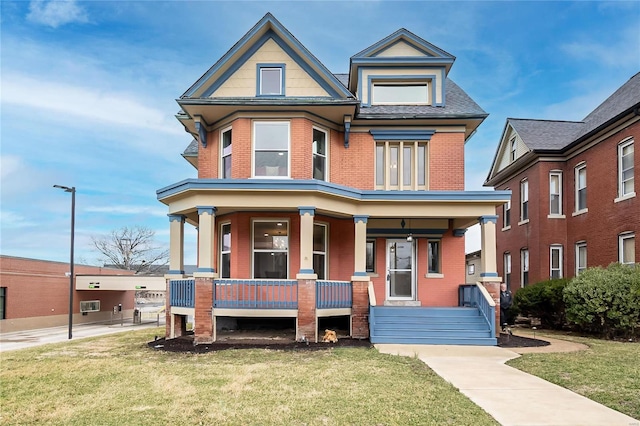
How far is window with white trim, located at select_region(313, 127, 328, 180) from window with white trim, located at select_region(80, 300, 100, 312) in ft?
91.6

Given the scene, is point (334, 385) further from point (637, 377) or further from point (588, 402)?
point (637, 377)

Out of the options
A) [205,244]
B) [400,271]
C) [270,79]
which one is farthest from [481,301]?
[270,79]

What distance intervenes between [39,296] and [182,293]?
22848 mm

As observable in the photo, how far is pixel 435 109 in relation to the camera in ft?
53.2

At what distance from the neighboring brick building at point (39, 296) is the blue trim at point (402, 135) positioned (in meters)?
22.3

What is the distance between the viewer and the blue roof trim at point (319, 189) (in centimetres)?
1266

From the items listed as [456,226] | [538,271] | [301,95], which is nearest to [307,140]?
[301,95]

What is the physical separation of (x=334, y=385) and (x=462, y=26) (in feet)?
59.2

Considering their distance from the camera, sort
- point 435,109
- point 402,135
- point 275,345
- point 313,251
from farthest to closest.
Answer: point 435,109, point 402,135, point 313,251, point 275,345

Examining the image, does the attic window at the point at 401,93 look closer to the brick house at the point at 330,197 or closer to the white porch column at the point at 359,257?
the brick house at the point at 330,197

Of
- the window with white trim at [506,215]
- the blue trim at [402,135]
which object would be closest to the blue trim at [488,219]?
the blue trim at [402,135]

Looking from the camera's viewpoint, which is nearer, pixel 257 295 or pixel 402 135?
pixel 257 295

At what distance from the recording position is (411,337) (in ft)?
41.1

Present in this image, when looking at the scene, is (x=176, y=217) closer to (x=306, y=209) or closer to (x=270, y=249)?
(x=270, y=249)
